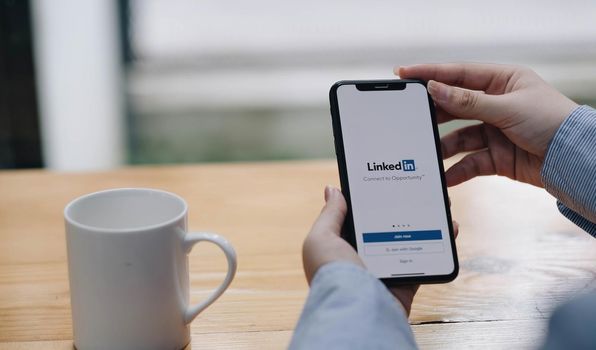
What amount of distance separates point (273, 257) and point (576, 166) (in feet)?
1.12

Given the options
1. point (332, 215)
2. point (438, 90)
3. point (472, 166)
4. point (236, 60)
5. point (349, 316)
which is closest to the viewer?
point (349, 316)

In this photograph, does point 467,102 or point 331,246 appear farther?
point 467,102

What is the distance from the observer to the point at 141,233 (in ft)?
1.68

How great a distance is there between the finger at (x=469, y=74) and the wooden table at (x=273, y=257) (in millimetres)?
181

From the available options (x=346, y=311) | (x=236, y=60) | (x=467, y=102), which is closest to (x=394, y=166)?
(x=467, y=102)

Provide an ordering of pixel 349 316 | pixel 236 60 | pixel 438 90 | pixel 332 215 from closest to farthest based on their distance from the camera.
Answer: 1. pixel 349 316
2. pixel 332 215
3. pixel 438 90
4. pixel 236 60

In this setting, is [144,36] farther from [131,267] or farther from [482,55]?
[131,267]

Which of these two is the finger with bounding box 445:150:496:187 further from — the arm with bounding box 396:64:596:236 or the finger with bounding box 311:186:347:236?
the finger with bounding box 311:186:347:236

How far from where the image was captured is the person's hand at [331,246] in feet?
1.73

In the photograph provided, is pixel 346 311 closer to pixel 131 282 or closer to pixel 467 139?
pixel 131 282

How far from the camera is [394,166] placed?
66 centimetres

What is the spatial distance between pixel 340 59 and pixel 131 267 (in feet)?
4.97

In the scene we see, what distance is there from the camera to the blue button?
63 cm

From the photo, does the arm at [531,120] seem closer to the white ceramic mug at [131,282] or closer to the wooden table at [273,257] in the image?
the wooden table at [273,257]
